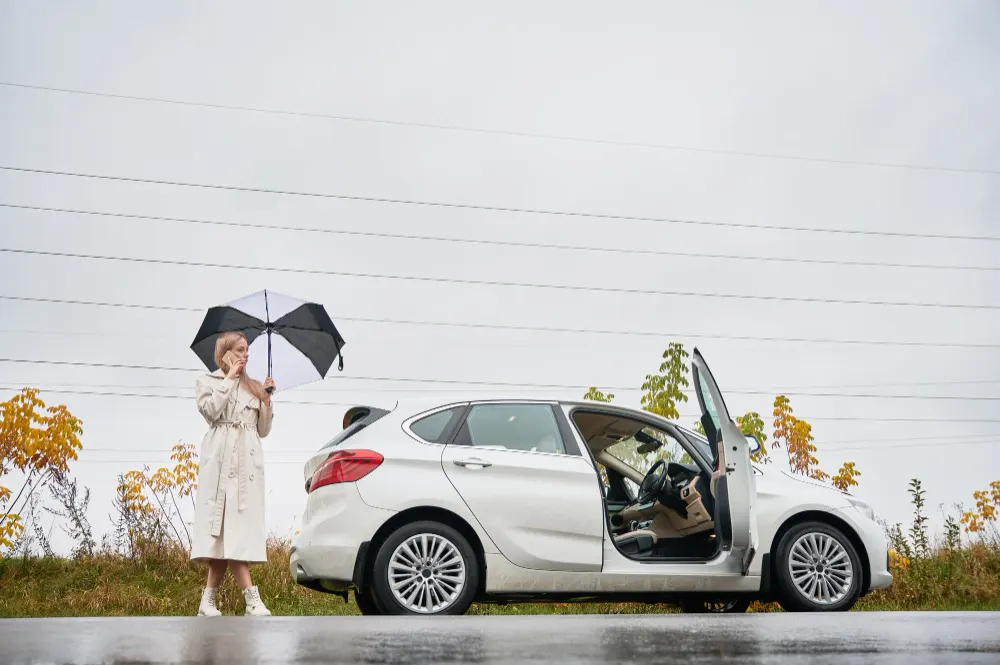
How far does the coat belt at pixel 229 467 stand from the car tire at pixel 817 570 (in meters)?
3.88

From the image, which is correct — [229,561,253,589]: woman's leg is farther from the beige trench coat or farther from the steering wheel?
the steering wheel

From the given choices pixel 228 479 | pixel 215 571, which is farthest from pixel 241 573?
pixel 228 479

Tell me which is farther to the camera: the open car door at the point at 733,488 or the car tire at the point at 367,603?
the open car door at the point at 733,488

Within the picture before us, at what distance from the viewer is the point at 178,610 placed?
38.6 ft

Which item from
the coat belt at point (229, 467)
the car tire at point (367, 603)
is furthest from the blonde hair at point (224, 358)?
the car tire at point (367, 603)

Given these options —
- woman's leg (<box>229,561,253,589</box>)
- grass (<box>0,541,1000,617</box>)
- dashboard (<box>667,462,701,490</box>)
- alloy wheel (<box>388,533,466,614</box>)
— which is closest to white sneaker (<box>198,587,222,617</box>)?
woman's leg (<box>229,561,253,589</box>)

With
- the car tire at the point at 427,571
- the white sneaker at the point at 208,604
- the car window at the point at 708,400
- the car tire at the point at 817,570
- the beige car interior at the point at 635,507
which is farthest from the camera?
the beige car interior at the point at 635,507

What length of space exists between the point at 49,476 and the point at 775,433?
9.88 metres

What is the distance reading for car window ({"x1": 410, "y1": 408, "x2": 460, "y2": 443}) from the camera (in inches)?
307

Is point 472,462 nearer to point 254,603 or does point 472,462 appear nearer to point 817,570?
point 254,603

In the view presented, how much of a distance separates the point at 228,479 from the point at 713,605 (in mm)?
4362

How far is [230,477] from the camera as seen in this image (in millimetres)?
7805

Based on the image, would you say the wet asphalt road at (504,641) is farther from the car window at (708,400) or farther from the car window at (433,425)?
the car window at (708,400)

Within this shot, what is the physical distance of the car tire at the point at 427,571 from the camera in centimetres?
738
